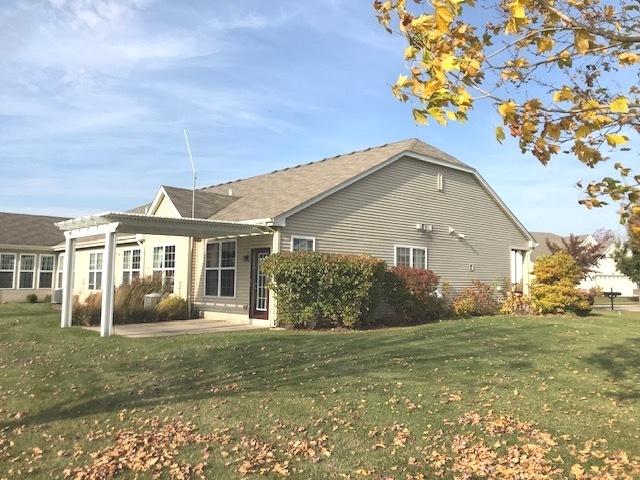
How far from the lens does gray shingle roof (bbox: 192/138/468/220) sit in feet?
58.4

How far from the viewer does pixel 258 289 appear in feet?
57.3

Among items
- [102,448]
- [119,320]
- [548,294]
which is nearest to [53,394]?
[102,448]

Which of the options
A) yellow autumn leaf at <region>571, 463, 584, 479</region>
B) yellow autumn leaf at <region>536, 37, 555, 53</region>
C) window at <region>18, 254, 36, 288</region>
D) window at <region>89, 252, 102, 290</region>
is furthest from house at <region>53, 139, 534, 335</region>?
yellow autumn leaf at <region>536, 37, 555, 53</region>

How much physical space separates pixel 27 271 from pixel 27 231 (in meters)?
2.70

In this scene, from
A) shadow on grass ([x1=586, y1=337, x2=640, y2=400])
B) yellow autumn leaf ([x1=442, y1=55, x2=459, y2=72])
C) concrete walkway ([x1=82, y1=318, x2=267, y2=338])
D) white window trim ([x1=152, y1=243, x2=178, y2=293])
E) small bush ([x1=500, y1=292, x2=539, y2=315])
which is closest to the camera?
yellow autumn leaf ([x1=442, y1=55, x2=459, y2=72])

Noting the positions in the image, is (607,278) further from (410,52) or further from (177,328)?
(410,52)

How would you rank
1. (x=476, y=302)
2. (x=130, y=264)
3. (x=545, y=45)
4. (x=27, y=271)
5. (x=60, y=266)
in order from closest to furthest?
(x=545, y=45)
(x=476, y=302)
(x=130, y=264)
(x=27, y=271)
(x=60, y=266)

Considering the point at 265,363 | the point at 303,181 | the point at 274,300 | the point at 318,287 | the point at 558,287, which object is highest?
the point at 303,181

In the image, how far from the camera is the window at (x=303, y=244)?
16.8 m

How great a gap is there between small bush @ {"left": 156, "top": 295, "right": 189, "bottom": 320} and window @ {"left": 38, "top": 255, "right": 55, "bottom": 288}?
53.6 ft

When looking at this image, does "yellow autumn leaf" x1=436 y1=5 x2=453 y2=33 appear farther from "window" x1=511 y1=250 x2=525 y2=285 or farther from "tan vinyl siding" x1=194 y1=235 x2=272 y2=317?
"window" x1=511 y1=250 x2=525 y2=285

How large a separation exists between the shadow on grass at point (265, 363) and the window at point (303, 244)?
403 centimetres

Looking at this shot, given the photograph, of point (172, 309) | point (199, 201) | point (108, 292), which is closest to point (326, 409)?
point (108, 292)

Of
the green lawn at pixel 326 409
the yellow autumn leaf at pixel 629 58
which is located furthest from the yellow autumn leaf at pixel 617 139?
the green lawn at pixel 326 409
